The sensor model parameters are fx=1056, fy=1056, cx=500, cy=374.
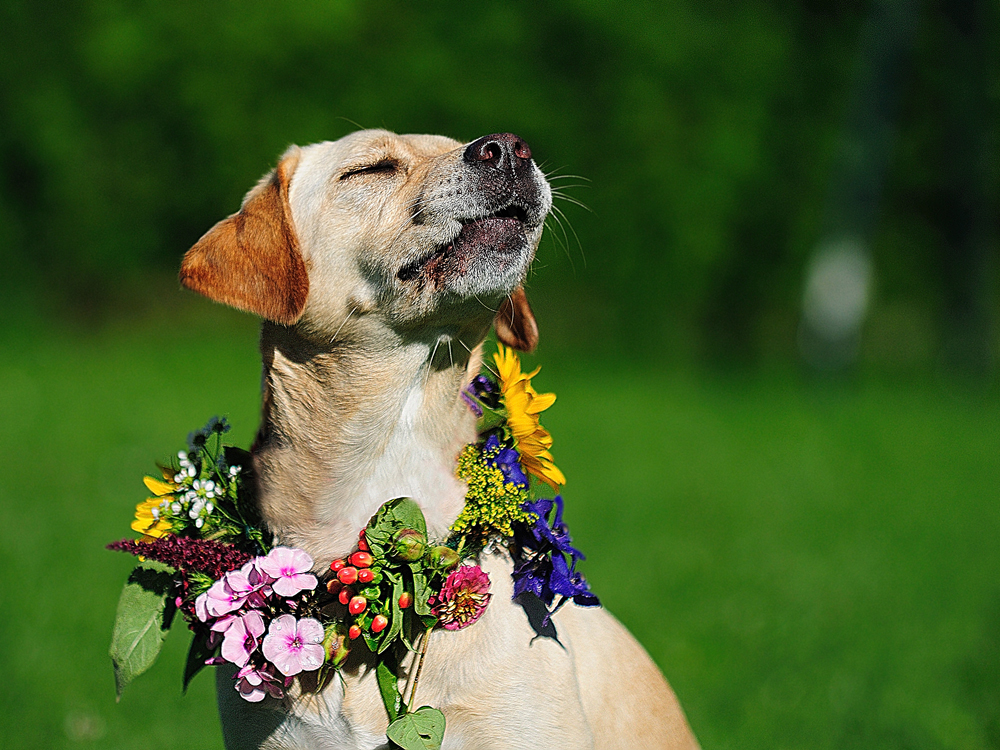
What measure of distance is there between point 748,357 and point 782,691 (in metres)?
16.3

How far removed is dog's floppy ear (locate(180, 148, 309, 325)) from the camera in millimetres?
2924

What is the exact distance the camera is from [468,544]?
294 centimetres

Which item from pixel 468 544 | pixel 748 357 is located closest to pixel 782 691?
pixel 468 544

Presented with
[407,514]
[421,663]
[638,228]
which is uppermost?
[638,228]

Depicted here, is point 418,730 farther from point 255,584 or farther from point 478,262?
point 478,262

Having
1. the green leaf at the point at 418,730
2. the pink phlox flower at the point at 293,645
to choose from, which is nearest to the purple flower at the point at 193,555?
the pink phlox flower at the point at 293,645

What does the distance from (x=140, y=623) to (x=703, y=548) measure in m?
5.19

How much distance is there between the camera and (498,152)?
2973 mm

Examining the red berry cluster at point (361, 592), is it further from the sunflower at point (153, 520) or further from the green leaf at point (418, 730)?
the sunflower at point (153, 520)

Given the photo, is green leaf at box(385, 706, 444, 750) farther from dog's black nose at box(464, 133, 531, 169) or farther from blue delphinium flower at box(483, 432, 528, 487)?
dog's black nose at box(464, 133, 531, 169)

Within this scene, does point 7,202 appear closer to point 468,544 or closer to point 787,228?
point 787,228

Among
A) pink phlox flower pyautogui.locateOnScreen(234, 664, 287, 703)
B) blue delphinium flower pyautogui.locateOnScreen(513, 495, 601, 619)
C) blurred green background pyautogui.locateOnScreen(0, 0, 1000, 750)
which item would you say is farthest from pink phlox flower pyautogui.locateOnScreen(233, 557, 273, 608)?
blurred green background pyautogui.locateOnScreen(0, 0, 1000, 750)

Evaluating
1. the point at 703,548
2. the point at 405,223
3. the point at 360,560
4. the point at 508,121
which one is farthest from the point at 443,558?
the point at 508,121

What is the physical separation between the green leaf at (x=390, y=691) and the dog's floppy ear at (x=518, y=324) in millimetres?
1208
